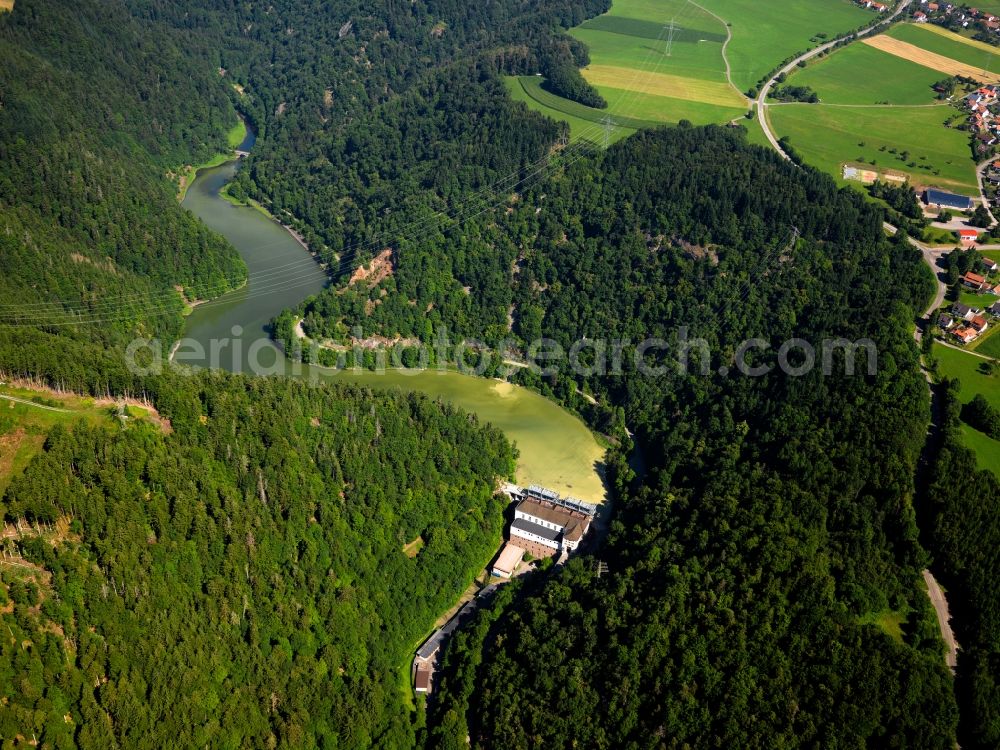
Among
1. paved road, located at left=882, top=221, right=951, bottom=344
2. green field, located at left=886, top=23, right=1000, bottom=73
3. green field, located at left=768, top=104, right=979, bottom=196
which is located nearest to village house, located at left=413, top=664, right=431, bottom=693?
paved road, located at left=882, top=221, right=951, bottom=344

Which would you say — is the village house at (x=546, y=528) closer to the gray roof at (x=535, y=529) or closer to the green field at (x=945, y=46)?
the gray roof at (x=535, y=529)

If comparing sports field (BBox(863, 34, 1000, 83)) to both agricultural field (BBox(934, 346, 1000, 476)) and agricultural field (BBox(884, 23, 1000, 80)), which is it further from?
agricultural field (BBox(934, 346, 1000, 476))

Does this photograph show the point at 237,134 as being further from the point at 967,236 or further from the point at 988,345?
the point at 988,345

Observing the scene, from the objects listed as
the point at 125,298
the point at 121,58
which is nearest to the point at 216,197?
the point at 121,58

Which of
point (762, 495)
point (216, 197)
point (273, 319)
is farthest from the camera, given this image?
point (216, 197)

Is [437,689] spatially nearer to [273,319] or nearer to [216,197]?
[273,319]

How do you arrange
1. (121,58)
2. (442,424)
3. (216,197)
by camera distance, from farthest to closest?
(121,58) < (216,197) < (442,424)

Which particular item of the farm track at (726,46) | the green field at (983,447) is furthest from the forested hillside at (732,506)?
the farm track at (726,46)
